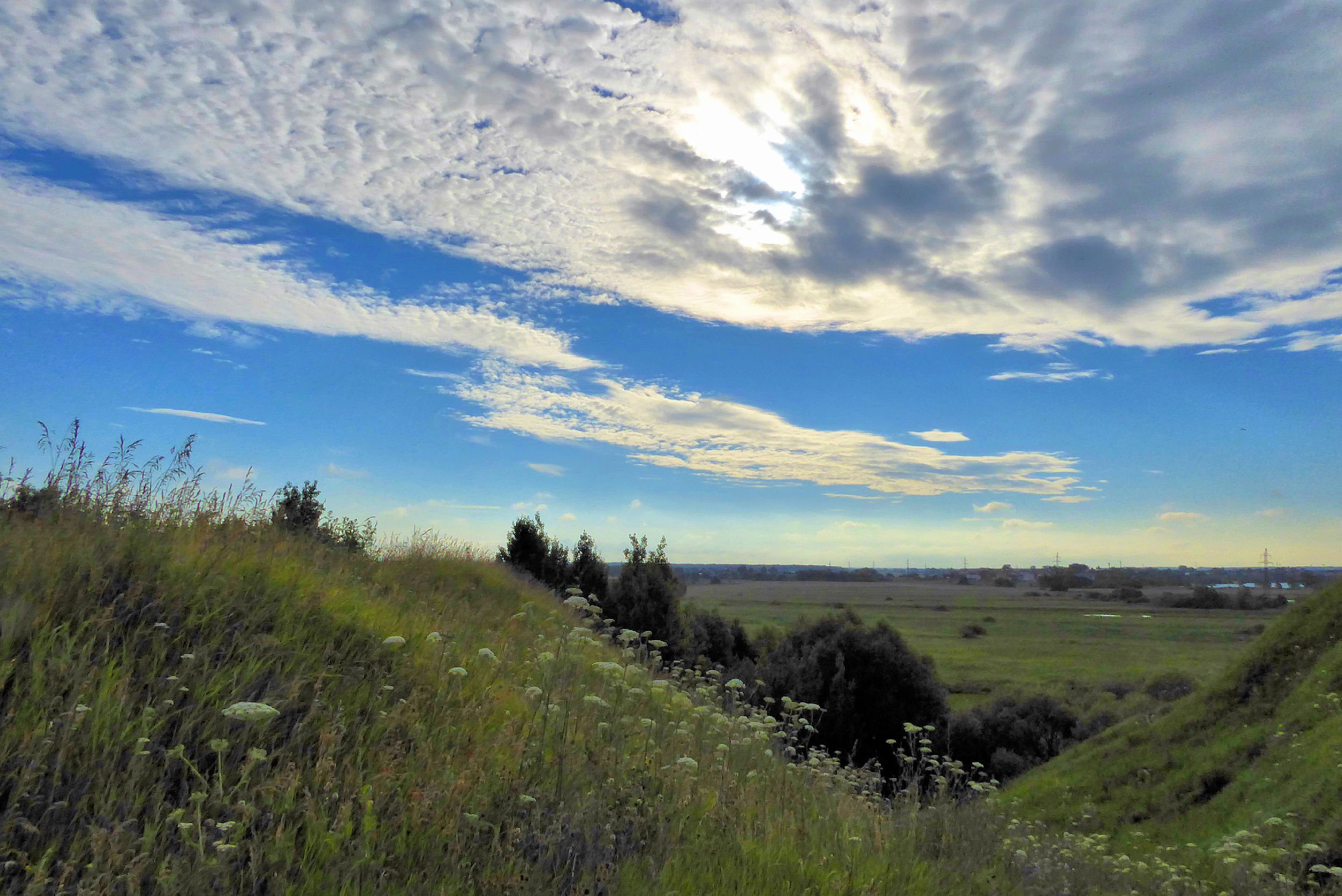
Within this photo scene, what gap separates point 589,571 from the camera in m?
26.0

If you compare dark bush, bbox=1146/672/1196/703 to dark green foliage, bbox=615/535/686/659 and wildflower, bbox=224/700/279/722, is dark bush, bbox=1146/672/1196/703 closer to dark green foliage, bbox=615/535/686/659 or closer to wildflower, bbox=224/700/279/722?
dark green foliage, bbox=615/535/686/659

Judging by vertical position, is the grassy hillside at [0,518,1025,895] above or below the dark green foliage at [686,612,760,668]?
above

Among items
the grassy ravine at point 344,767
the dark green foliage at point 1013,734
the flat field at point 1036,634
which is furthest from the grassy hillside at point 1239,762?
the dark green foliage at point 1013,734

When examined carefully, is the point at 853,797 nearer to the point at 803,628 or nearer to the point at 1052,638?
the point at 803,628

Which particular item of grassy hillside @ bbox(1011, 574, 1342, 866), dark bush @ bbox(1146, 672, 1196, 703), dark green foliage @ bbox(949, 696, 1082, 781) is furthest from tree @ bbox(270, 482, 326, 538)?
dark bush @ bbox(1146, 672, 1196, 703)

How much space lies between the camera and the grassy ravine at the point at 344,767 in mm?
3252

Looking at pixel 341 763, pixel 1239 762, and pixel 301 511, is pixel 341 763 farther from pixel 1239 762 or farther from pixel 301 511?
pixel 1239 762

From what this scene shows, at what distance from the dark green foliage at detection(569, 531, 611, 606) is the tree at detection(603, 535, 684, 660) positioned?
95cm

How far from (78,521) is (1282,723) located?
23684mm

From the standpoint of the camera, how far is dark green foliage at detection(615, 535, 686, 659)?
23.0 meters

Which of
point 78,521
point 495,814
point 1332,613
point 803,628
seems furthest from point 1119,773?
point 78,521

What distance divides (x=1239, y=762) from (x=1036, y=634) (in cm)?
7571

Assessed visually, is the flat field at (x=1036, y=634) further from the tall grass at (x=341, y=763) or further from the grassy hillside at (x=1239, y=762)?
the tall grass at (x=341, y=763)

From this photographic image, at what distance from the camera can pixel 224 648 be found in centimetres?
476
